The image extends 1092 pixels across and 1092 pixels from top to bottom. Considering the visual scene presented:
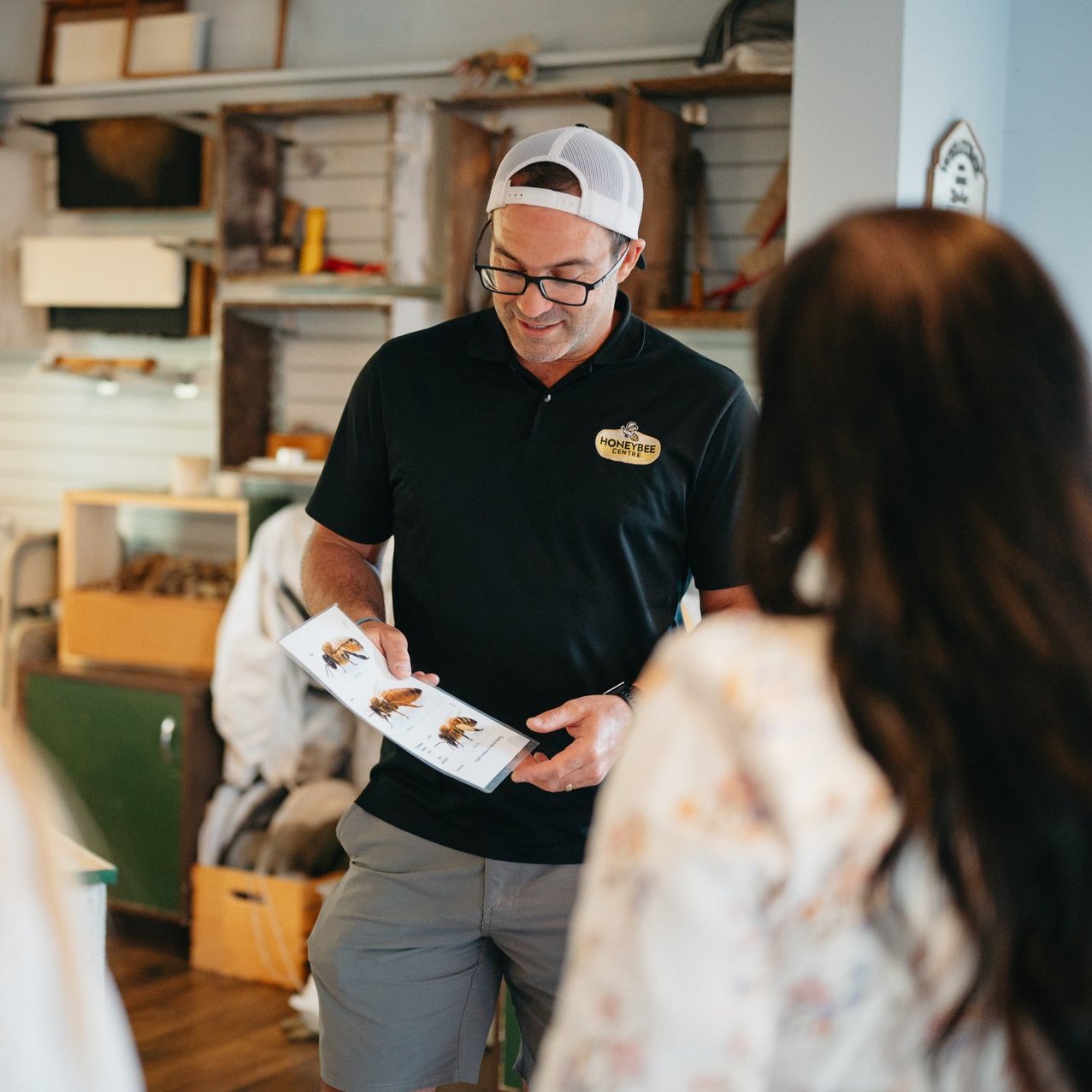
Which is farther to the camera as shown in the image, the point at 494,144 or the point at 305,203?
the point at 305,203

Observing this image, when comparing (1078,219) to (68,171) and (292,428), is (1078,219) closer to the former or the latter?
(292,428)

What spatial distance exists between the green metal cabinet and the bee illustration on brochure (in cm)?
253

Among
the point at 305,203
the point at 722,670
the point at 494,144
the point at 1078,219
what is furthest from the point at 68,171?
the point at 722,670

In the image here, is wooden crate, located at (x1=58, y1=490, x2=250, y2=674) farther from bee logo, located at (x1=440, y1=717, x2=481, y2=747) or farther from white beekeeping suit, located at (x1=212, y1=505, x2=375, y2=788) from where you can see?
bee logo, located at (x1=440, y1=717, x2=481, y2=747)

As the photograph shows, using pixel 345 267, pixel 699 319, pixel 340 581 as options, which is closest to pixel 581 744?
pixel 340 581

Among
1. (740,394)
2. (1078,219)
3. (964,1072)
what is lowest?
(964,1072)

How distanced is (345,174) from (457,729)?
326 centimetres

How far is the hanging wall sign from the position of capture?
3373 mm

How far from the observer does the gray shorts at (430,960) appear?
1.87 m

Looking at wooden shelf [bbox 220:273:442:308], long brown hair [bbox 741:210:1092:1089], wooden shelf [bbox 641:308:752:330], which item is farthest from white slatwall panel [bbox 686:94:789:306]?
long brown hair [bbox 741:210:1092:1089]

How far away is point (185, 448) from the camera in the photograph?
16.3 feet

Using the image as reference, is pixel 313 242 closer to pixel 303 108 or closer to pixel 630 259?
pixel 303 108

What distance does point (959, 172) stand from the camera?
3490mm

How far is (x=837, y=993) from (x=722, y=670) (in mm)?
219
